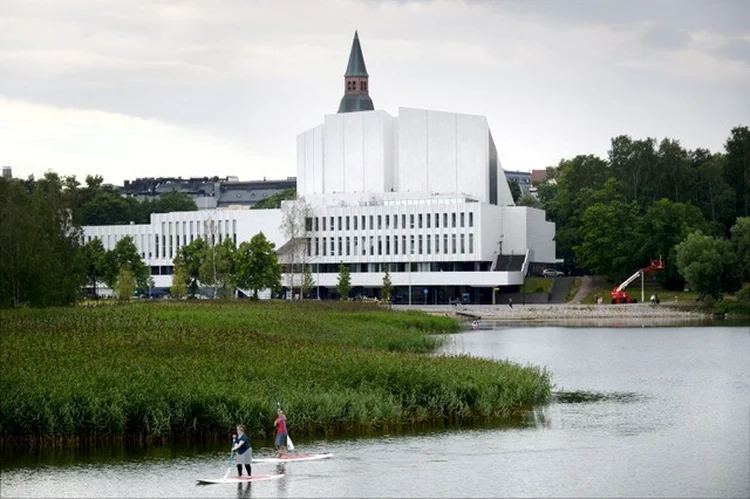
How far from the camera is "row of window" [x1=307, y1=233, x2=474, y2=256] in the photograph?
5655 inches

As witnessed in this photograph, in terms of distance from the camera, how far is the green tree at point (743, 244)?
113 metres

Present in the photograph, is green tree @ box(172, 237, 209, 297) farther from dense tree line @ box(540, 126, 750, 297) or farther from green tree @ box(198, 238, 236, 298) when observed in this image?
dense tree line @ box(540, 126, 750, 297)

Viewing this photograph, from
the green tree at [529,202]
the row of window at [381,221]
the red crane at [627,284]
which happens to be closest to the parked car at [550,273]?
the row of window at [381,221]

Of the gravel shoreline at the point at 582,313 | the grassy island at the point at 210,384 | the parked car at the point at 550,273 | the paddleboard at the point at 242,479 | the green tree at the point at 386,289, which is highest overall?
the parked car at the point at 550,273

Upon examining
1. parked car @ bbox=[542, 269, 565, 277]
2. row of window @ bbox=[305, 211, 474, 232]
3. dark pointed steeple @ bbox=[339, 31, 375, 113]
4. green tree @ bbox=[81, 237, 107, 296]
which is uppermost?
dark pointed steeple @ bbox=[339, 31, 375, 113]

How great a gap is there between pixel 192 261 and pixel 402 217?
2838cm

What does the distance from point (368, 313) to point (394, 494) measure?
197ft

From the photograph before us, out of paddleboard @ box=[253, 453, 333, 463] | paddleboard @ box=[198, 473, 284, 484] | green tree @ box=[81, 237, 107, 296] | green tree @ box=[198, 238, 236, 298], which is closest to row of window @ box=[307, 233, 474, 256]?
green tree @ box=[198, 238, 236, 298]

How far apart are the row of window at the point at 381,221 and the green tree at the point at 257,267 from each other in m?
29.3

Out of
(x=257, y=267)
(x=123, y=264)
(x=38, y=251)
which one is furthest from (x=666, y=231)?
(x=38, y=251)

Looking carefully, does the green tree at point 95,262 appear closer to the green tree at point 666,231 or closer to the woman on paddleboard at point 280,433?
the green tree at point 666,231

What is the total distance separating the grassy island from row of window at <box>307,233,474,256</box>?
275 feet

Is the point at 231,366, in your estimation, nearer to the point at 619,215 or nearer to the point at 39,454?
the point at 39,454

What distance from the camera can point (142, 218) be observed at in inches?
7259
